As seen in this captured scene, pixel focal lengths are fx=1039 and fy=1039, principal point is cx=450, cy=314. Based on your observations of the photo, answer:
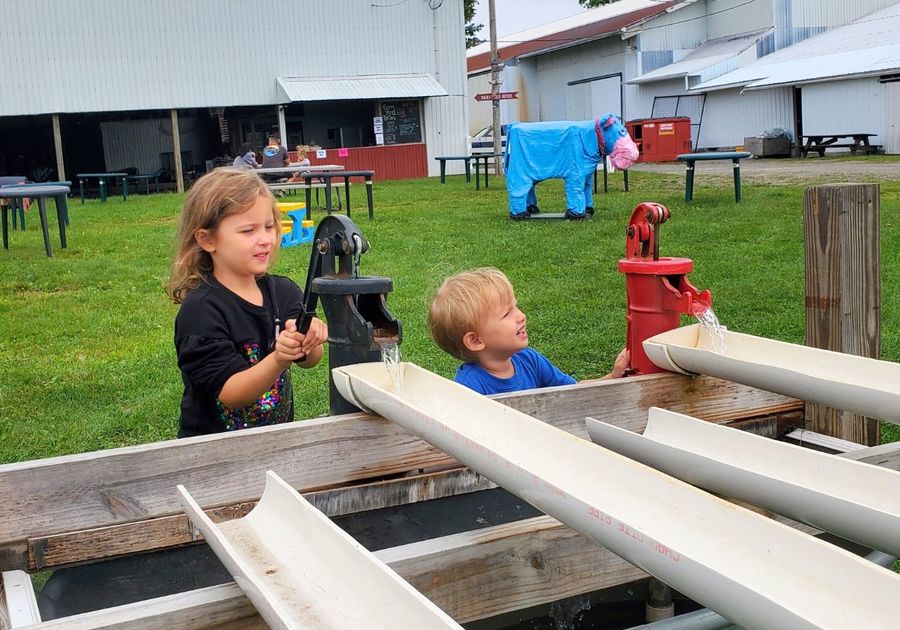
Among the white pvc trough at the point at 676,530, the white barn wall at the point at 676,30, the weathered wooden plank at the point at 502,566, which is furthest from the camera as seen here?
the white barn wall at the point at 676,30

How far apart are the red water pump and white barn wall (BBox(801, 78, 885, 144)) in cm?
2545

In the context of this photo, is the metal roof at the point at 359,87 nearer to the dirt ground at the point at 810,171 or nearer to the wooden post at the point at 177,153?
the wooden post at the point at 177,153

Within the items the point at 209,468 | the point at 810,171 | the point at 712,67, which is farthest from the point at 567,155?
the point at 712,67

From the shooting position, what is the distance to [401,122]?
29406 millimetres

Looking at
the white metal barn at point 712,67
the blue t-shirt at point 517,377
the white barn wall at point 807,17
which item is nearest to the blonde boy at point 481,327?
the blue t-shirt at point 517,377

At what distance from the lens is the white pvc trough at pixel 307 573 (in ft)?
4.68

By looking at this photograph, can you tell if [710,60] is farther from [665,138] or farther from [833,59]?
[833,59]

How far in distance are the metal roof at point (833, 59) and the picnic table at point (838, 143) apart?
1520 mm

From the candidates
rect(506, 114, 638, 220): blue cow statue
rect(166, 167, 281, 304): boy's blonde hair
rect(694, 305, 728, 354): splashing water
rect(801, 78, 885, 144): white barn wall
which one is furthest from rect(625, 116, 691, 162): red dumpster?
rect(166, 167, 281, 304): boy's blonde hair

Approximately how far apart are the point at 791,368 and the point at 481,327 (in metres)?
0.95

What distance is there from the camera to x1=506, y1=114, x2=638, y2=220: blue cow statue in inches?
493

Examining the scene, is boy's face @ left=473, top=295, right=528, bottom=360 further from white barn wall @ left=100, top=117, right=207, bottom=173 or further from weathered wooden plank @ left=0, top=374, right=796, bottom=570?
white barn wall @ left=100, top=117, right=207, bottom=173

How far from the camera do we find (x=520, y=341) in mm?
3135

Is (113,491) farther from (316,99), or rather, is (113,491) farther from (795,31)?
(795,31)
